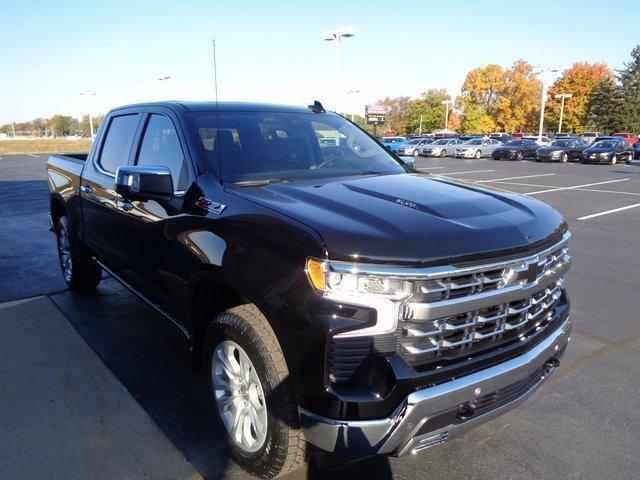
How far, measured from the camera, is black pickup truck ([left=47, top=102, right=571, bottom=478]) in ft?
6.88

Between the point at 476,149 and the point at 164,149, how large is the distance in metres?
34.5

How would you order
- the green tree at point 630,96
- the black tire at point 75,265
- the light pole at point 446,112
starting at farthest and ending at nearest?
the light pole at point 446,112 → the green tree at point 630,96 → the black tire at point 75,265

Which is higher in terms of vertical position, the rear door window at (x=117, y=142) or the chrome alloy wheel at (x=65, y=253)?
the rear door window at (x=117, y=142)

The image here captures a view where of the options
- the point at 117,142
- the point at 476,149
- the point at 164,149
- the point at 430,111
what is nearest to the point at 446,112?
the point at 430,111

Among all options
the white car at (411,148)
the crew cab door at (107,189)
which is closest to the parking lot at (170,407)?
the crew cab door at (107,189)

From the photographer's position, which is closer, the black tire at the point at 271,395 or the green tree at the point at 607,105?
the black tire at the point at 271,395

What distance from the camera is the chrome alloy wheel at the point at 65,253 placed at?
5.47m

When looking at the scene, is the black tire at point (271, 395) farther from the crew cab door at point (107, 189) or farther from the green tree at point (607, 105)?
the green tree at point (607, 105)

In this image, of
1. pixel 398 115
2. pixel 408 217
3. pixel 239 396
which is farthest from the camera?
pixel 398 115

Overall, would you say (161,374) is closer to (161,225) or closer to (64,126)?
(161,225)

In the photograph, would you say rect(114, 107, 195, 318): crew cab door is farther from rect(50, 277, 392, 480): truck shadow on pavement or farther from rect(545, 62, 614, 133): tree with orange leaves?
rect(545, 62, 614, 133): tree with orange leaves

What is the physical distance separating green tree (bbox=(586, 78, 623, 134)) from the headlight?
76.7 m

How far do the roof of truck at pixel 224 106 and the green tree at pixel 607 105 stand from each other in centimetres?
7507

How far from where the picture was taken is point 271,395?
7.63ft
